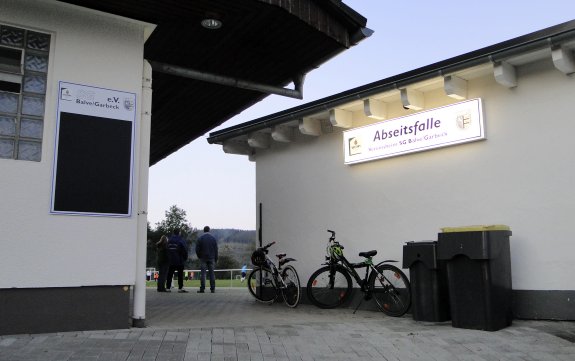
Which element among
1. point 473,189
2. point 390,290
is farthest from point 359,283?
point 473,189

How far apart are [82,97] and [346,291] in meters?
5.13

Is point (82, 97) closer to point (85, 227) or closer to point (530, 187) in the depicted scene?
point (85, 227)

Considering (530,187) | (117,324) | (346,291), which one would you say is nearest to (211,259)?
(346,291)

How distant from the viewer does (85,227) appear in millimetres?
5711

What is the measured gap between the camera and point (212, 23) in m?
6.38

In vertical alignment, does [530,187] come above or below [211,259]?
above

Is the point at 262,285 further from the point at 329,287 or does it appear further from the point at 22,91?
the point at 22,91

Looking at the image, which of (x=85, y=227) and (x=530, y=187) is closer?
(x=85, y=227)

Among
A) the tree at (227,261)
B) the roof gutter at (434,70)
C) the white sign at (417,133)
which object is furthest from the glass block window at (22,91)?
the tree at (227,261)

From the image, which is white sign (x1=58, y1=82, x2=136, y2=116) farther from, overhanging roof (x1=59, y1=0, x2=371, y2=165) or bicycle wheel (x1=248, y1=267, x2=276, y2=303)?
bicycle wheel (x1=248, y1=267, x2=276, y2=303)

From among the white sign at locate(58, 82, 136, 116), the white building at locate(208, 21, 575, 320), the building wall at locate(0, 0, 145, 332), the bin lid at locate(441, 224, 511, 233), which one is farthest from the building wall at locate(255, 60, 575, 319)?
the white sign at locate(58, 82, 136, 116)

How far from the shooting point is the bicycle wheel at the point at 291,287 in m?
9.12

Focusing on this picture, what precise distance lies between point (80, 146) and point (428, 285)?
4.61 metres

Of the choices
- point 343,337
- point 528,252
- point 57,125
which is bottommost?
point 343,337
